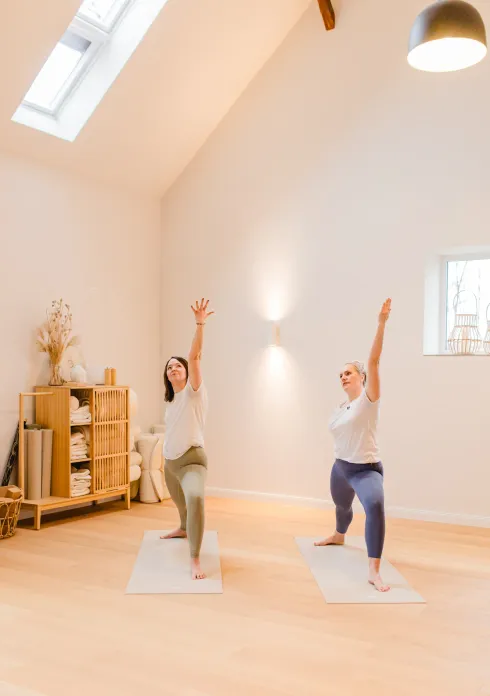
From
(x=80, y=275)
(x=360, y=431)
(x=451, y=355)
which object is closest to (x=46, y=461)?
(x=80, y=275)

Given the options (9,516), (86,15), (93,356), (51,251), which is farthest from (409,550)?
(86,15)

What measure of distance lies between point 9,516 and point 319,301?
2.77 m

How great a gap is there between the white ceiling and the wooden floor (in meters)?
2.91

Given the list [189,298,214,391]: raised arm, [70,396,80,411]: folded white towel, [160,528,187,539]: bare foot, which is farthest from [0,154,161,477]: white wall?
[189,298,214,391]: raised arm

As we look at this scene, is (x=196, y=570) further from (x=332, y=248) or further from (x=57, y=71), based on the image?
(x=57, y=71)

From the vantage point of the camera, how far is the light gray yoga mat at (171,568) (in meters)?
3.48

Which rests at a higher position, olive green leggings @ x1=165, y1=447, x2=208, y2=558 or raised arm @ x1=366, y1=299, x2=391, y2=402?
raised arm @ x1=366, y1=299, x2=391, y2=402

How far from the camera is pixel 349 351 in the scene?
17.9ft

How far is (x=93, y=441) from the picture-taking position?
16.8 ft

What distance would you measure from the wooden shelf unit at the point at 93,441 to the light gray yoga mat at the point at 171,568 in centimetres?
79

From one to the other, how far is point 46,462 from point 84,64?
9.56ft

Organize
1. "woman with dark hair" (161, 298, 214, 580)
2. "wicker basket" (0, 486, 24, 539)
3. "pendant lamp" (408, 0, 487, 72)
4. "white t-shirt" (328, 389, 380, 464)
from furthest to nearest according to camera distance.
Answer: "wicker basket" (0, 486, 24, 539) → "woman with dark hair" (161, 298, 214, 580) → "white t-shirt" (328, 389, 380, 464) → "pendant lamp" (408, 0, 487, 72)

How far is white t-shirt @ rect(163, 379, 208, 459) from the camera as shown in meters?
4.06

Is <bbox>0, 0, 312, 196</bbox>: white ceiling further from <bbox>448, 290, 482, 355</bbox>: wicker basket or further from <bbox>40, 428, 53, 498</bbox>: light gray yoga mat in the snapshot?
<bbox>448, 290, 482, 355</bbox>: wicker basket
